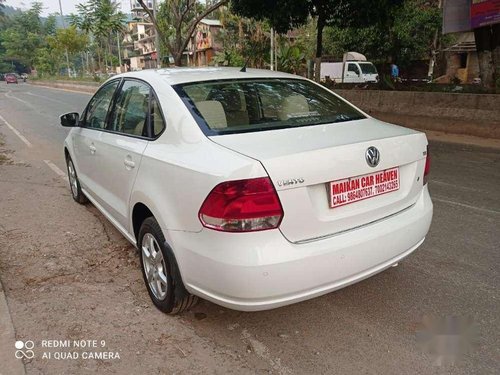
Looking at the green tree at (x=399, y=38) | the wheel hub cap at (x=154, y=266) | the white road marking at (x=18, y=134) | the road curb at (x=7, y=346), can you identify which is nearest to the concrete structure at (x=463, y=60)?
the green tree at (x=399, y=38)

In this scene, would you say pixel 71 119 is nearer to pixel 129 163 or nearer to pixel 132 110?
pixel 132 110

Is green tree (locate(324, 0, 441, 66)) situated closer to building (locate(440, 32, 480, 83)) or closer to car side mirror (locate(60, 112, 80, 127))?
building (locate(440, 32, 480, 83))

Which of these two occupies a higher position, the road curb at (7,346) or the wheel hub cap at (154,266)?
the wheel hub cap at (154,266)

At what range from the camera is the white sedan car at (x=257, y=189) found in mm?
2195

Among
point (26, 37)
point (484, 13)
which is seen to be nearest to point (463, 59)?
point (484, 13)

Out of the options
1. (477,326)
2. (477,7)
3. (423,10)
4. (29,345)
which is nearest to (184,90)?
(29,345)

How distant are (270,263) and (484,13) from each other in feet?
32.9

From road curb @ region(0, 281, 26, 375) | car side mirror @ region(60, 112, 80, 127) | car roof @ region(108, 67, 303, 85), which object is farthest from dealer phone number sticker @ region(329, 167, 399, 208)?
car side mirror @ region(60, 112, 80, 127)

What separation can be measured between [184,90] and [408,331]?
211cm

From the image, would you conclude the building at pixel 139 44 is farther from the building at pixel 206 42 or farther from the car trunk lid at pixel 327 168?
the car trunk lid at pixel 327 168

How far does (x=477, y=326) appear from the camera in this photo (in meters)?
2.64

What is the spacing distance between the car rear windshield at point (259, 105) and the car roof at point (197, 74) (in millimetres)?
70

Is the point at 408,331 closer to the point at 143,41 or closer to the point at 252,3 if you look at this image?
the point at 252,3

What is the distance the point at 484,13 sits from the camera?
9.63 metres
